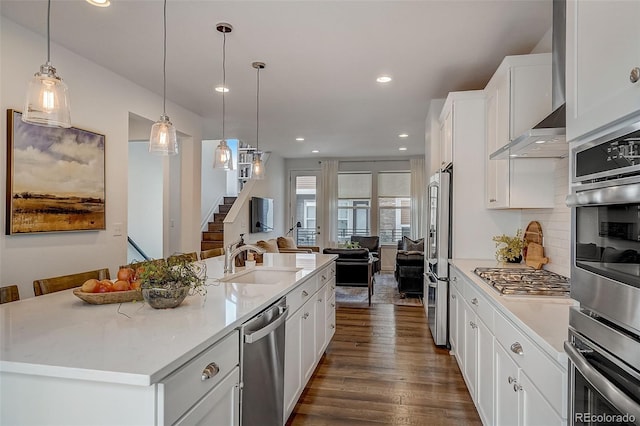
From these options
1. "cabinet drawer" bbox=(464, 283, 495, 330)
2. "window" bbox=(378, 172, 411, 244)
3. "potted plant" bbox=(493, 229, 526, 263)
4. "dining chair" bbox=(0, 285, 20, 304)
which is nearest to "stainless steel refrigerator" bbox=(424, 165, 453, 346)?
"potted plant" bbox=(493, 229, 526, 263)

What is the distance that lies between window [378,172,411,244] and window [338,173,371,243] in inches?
12.8

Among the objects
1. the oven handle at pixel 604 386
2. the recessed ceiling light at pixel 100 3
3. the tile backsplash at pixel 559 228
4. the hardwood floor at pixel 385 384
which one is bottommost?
the hardwood floor at pixel 385 384

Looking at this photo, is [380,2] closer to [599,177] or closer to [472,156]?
[472,156]

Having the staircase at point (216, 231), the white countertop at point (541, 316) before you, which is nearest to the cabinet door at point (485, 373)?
the white countertop at point (541, 316)

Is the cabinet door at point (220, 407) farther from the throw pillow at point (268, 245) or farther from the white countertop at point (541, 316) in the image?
the throw pillow at point (268, 245)

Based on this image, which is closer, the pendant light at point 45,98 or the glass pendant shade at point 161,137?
the pendant light at point 45,98

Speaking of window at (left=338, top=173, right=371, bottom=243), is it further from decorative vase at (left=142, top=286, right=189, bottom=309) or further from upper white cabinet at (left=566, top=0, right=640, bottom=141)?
upper white cabinet at (left=566, top=0, right=640, bottom=141)

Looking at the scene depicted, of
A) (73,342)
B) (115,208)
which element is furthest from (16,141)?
(73,342)

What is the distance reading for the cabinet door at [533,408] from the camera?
1.30 m

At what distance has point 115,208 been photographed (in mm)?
3916

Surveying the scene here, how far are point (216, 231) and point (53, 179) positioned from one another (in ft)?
16.1

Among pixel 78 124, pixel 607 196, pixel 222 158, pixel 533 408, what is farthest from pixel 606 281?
pixel 78 124

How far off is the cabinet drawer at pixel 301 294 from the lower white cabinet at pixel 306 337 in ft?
0.06

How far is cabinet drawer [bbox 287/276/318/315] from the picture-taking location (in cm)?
232
